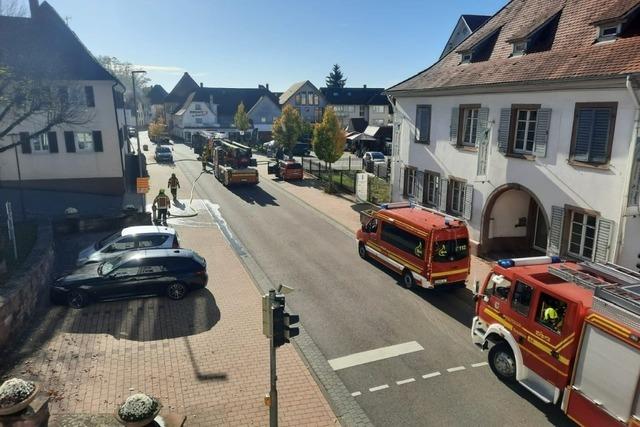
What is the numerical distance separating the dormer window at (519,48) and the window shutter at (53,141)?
84.9 feet

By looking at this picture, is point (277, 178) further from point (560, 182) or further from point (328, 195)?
point (560, 182)

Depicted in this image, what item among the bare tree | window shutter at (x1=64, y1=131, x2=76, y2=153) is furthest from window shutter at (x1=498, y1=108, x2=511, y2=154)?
window shutter at (x1=64, y1=131, x2=76, y2=153)

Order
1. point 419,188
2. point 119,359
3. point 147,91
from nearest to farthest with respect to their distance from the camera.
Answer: point 119,359, point 419,188, point 147,91

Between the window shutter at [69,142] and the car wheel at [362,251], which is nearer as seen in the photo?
the car wheel at [362,251]

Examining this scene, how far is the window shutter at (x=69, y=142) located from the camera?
28.5 meters

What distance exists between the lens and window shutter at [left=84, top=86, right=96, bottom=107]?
28062 millimetres

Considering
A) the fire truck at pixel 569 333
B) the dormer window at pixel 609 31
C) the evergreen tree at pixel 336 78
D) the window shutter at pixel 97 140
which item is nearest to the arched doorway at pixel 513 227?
the dormer window at pixel 609 31

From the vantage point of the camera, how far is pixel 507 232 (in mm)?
19500

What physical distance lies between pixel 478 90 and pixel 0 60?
63.8 ft

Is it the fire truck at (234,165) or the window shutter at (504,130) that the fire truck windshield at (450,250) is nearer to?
the window shutter at (504,130)

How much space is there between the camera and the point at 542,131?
1591 centimetres

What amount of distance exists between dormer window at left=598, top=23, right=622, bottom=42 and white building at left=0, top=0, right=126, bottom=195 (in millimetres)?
25427

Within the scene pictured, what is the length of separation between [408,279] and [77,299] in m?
10.5

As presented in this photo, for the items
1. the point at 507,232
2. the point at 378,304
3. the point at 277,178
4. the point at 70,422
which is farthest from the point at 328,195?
the point at 70,422
